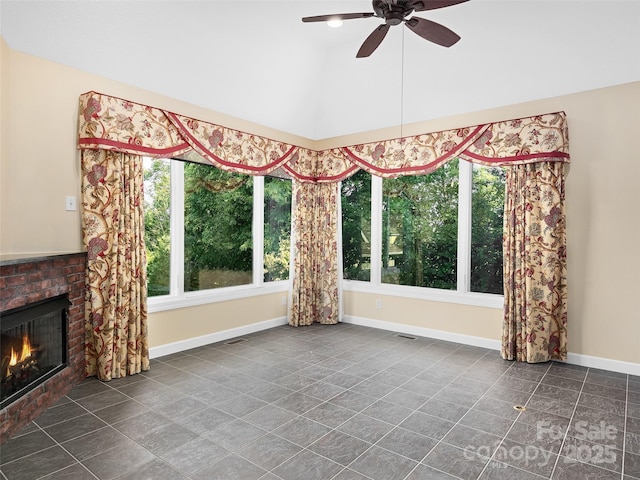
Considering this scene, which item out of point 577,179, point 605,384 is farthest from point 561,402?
point 577,179

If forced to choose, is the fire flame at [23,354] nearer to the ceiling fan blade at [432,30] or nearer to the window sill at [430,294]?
the ceiling fan blade at [432,30]

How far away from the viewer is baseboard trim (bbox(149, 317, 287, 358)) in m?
4.13

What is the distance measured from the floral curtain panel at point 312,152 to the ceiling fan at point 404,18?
5.31ft

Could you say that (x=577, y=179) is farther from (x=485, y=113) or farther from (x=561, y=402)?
(x=561, y=402)

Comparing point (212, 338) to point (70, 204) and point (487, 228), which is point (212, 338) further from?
point (487, 228)

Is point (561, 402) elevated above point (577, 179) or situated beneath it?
situated beneath

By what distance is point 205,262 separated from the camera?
15.4ft

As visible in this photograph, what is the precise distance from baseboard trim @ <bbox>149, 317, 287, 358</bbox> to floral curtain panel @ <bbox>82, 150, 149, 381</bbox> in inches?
15.8

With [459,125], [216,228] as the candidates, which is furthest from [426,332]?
[216,228]

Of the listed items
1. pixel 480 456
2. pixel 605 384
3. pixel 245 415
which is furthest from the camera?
pixel 605 384

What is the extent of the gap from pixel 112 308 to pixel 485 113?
430 centimetres

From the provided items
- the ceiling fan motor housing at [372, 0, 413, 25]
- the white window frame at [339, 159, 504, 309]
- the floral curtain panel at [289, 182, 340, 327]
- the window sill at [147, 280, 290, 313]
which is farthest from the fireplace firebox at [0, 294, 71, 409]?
the white window frame at [339, 159, 504, 309]

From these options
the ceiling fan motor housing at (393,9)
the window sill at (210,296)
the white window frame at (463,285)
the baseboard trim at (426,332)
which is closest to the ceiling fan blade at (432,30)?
the ceiling fan motor housing at (393,9)

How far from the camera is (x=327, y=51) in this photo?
4832 millimetres
